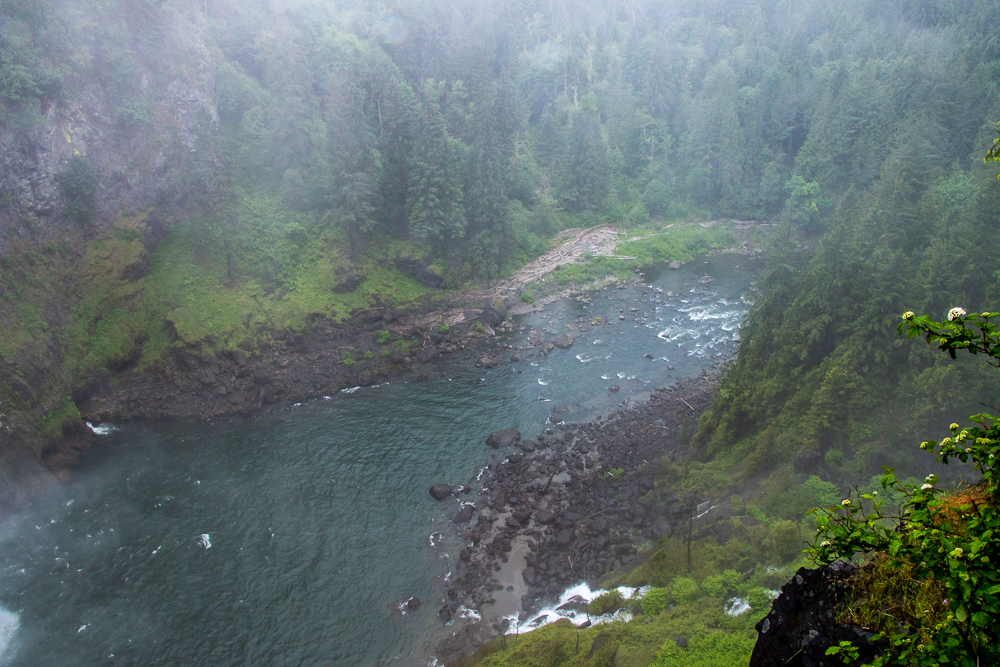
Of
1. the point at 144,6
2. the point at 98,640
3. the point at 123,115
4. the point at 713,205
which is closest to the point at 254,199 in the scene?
the point at 123,115

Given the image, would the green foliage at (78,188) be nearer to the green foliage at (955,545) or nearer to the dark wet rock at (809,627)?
the dark wet rock at (809,627)

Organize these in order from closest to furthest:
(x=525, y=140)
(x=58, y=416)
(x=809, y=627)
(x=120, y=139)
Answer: (x=809, y=627), (x=58, y=416), (x=120, y=139), (x=525, y=140)

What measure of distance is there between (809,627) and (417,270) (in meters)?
45.9

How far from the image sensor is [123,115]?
45.0 meters

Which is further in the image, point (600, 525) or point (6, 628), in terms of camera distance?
point (600, 525)

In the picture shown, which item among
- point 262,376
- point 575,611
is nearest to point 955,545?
point 575,611

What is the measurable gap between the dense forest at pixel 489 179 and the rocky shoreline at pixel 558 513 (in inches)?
116

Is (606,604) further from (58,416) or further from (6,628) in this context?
(58,416)

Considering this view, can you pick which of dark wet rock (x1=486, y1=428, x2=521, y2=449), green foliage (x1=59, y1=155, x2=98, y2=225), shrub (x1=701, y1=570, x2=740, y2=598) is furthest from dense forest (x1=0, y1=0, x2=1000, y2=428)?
dark wet rock (x1=486, y1=428, x2=521, y2=449)

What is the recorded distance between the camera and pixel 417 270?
51625 millimetres

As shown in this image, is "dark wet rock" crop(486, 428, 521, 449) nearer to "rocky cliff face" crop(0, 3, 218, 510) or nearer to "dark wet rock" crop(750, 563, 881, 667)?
"rocky cliff face" crop(0, 3, 218, 510)

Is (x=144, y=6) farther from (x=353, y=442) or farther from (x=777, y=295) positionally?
(x=777, y=295)

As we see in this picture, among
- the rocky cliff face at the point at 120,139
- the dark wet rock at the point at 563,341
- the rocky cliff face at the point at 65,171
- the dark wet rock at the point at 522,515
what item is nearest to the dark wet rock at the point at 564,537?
the dark wet rock at the point at 522,515

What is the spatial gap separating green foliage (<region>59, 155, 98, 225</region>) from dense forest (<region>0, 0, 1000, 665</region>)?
0.19 metres
